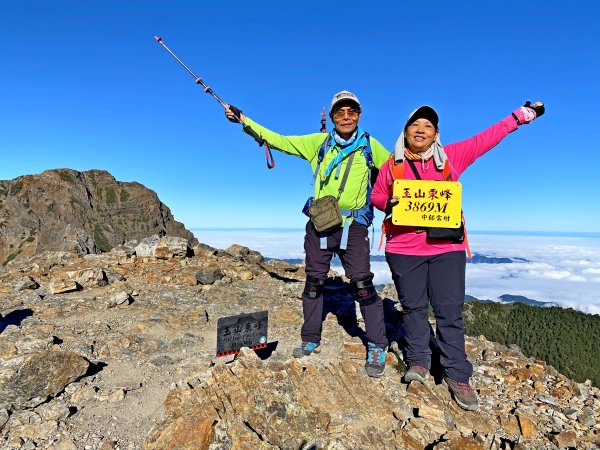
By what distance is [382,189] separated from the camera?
585 cm

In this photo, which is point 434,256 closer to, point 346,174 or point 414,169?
point 414,169

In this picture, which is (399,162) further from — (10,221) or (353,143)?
(10,221)

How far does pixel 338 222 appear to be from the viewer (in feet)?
19.5

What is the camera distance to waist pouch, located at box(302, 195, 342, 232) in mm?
5934

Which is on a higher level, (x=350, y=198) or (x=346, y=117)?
(x=346, y=117)

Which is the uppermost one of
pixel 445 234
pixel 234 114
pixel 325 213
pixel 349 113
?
pixel 234 114

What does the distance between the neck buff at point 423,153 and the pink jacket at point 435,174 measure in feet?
0.38

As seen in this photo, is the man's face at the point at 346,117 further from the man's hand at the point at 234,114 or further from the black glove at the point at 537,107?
the black glove at the point at 537,107

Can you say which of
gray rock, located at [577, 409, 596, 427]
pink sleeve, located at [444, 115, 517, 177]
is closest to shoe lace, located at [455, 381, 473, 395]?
gray rock, located at [577, 409, 596, 427]

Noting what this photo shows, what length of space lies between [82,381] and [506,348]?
8.40 m

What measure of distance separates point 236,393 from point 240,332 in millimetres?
1588

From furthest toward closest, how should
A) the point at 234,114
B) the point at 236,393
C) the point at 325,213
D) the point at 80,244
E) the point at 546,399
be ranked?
the point at 80,244 → the point at 234,114 → the point at 325,213 → the point at 546,399 → the point at 236,393

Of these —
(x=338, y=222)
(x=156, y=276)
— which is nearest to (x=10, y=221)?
(x=156, y=276)

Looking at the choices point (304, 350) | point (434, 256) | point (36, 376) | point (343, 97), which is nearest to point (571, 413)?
point (434, 256)
